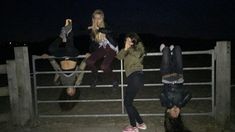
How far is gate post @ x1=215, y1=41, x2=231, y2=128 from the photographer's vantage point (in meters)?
6.23

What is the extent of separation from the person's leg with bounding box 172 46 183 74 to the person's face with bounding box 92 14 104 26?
1487mm

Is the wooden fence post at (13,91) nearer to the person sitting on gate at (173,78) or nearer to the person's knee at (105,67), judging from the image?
the person's knee at (105,67)

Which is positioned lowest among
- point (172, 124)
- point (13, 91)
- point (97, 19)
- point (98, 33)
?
point (172, 124)

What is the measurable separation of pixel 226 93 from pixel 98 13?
10.1 feet

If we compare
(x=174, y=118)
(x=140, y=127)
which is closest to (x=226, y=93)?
(x=174, y=118)

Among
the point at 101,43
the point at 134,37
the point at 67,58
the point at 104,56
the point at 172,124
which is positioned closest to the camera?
the point at 134,37

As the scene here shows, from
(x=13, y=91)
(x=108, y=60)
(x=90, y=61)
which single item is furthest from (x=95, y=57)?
(x=13, y=91)

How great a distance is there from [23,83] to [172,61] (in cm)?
321

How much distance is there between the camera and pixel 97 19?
589 centimetres

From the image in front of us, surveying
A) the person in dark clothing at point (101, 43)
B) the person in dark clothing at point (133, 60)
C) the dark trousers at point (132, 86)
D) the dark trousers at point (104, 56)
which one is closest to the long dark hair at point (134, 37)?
the person in dark clothing at point (133, 60)

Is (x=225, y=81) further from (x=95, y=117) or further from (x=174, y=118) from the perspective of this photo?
(x=95, y=117)

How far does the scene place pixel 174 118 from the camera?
629 centimetres

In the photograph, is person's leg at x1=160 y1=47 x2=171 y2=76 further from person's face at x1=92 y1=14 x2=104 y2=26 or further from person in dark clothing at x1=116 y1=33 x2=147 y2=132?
person's face at x1=92 y1=14 x2=104 y2=26

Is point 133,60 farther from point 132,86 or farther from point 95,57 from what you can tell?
point 95,57
